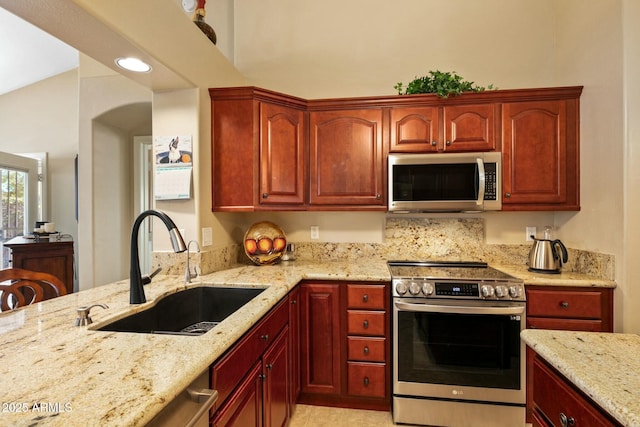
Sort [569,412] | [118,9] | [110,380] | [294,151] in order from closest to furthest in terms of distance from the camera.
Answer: [110,380] → [569,412] → [118,9] → [294,151]

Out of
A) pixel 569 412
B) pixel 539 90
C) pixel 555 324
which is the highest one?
pixel 539 90

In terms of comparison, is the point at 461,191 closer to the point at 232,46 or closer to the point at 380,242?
the point at 380,242

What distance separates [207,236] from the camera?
2109 millimetres

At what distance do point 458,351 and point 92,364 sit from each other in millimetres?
1905

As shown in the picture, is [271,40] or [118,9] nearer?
[118,9]

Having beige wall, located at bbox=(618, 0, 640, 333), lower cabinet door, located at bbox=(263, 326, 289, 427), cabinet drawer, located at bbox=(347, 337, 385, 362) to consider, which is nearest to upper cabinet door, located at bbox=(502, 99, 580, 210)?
beige wall, located at bbox=(618, 0, 640, 333)

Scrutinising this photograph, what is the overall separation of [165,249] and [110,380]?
4.66 feet

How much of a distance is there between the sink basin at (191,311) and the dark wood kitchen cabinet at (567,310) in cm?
171

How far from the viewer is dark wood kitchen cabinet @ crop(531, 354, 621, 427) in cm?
78

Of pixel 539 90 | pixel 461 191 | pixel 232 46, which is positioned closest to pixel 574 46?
pixel 539 90

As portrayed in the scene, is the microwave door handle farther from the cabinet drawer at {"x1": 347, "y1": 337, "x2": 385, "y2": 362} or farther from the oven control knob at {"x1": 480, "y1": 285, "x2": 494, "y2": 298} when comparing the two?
the cabinet drawer at {"x1": 347, "y1": 337, "x2": 385, "y2": 362}

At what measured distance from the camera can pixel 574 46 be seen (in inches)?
87.6

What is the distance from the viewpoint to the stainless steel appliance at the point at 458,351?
185 cm

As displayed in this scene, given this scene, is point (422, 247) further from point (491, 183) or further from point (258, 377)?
point (258, 377)
